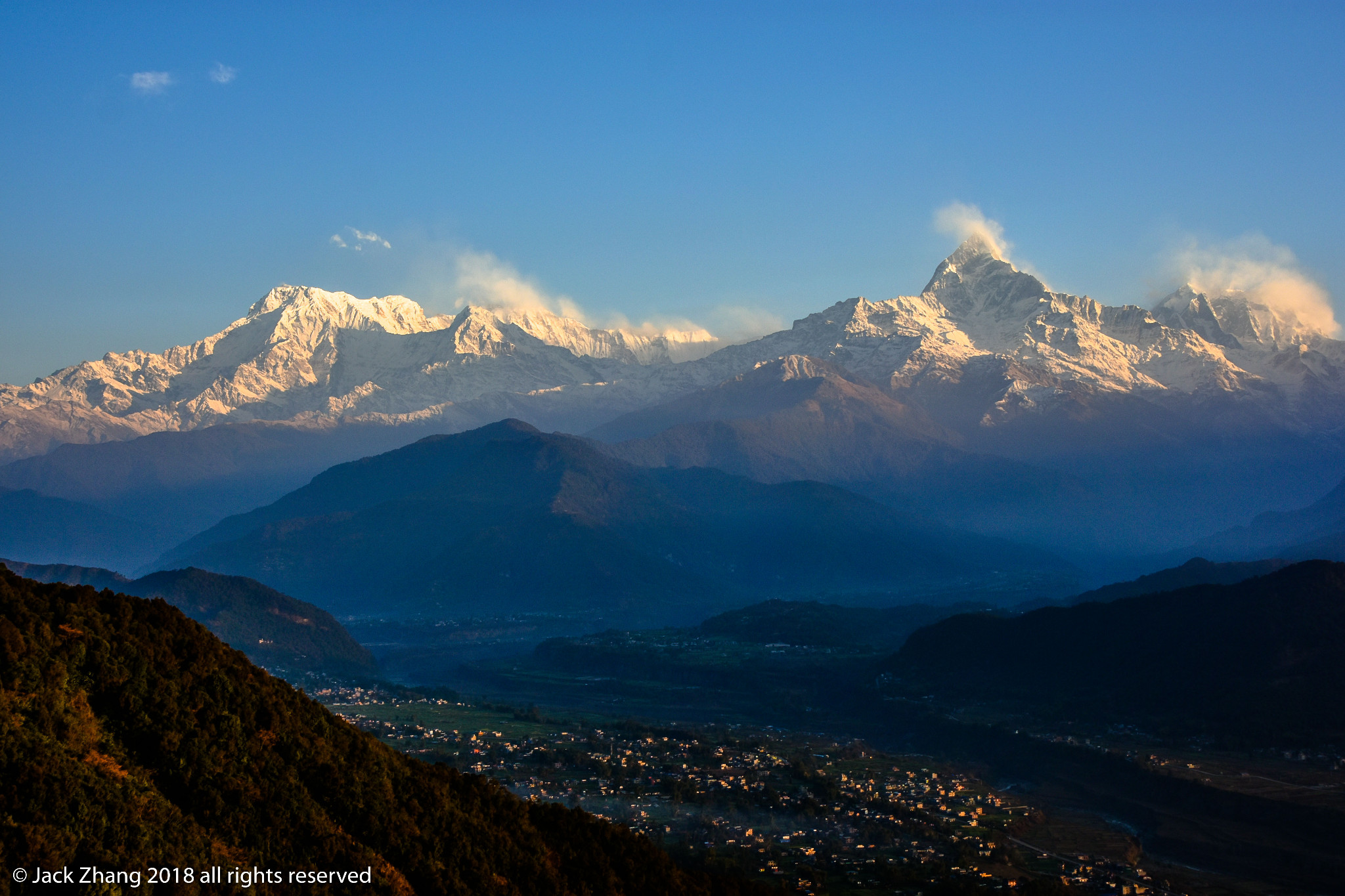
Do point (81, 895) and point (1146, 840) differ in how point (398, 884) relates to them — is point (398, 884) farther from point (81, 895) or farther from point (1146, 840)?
point (1146, 840)

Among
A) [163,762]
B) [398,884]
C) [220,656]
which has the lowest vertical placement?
[398,884]

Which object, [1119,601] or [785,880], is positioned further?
[1119,601]

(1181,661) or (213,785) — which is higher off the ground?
(213,785)

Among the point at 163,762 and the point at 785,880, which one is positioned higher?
the point at 163,762

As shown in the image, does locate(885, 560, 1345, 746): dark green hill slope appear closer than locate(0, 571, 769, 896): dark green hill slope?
No

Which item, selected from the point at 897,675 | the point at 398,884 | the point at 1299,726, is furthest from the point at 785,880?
the point at 897,675
